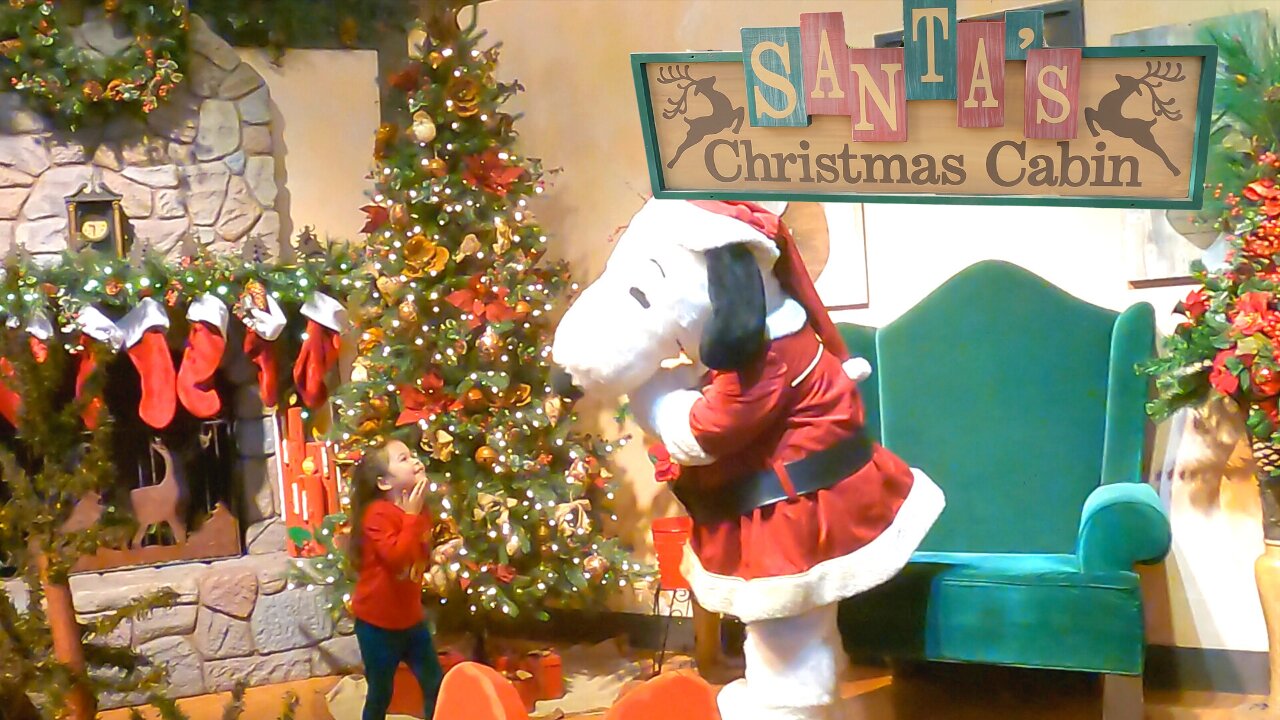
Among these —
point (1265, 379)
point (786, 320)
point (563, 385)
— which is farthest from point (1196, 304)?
point (563, 385)

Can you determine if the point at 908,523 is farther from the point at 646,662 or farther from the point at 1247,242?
the point at 646,662

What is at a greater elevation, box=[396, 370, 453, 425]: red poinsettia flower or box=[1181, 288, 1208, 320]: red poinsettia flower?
box=[1181, 288, 1208, 320]: red poinsettia flower

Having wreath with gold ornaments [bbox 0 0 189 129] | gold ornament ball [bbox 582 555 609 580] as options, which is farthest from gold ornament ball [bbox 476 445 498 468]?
wreath with gold ornaments [bbox 0 0 189 129]

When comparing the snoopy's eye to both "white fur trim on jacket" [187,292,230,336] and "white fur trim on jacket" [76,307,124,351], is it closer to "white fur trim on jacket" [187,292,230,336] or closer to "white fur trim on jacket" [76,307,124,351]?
"white fur trim on jacket" [187,292,230,336]

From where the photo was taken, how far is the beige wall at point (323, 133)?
2.96m

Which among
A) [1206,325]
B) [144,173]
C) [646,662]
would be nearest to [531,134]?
[144,173]

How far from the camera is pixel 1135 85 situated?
1.13m

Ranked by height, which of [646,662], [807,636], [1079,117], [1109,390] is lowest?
[646,662]

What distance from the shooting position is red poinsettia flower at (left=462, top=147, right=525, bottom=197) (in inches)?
114

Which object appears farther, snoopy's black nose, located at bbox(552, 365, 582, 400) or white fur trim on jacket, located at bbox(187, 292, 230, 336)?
white fur trim on jacket, located at bbox(187, 292, 230, 336)

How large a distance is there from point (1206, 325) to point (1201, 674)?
90 cm

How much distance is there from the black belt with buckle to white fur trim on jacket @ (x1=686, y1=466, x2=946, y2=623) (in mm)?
133

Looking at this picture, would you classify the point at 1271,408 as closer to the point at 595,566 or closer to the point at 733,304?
the point at 733,304

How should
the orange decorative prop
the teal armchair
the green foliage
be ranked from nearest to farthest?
the orange decorative prop
the green foliage
the teal armchair
